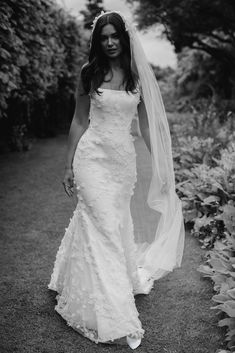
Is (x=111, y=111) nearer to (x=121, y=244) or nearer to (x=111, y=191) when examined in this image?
(x=111, y=191)

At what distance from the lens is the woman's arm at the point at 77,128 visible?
3808mm

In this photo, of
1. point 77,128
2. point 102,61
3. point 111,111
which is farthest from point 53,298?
point 102,61

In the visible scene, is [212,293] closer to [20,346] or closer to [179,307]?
[179,307]

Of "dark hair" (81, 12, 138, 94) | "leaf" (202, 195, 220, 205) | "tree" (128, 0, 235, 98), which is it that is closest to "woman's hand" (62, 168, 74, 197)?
"dark hair" (81, 12, 138, 94)

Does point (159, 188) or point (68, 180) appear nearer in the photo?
point (68, 180)

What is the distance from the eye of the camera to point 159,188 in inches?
161

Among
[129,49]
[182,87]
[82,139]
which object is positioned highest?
[129,49]

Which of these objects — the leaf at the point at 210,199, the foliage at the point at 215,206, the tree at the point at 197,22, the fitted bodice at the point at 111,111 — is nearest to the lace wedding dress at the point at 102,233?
the fitted bodice at the point at 111,111

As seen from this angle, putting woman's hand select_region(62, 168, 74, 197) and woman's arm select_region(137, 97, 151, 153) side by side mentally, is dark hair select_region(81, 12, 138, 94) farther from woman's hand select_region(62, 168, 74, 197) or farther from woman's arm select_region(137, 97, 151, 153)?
woman's hand select_region(62, 168, 74, 197)

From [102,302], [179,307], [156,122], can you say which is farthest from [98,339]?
[156,122]

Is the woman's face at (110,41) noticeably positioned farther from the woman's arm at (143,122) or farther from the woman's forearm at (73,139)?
the woman's forearm at (73,139)

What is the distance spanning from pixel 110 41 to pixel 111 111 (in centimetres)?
59

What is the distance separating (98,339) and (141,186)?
5.60 feet

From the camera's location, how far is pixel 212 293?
13.8 feet
